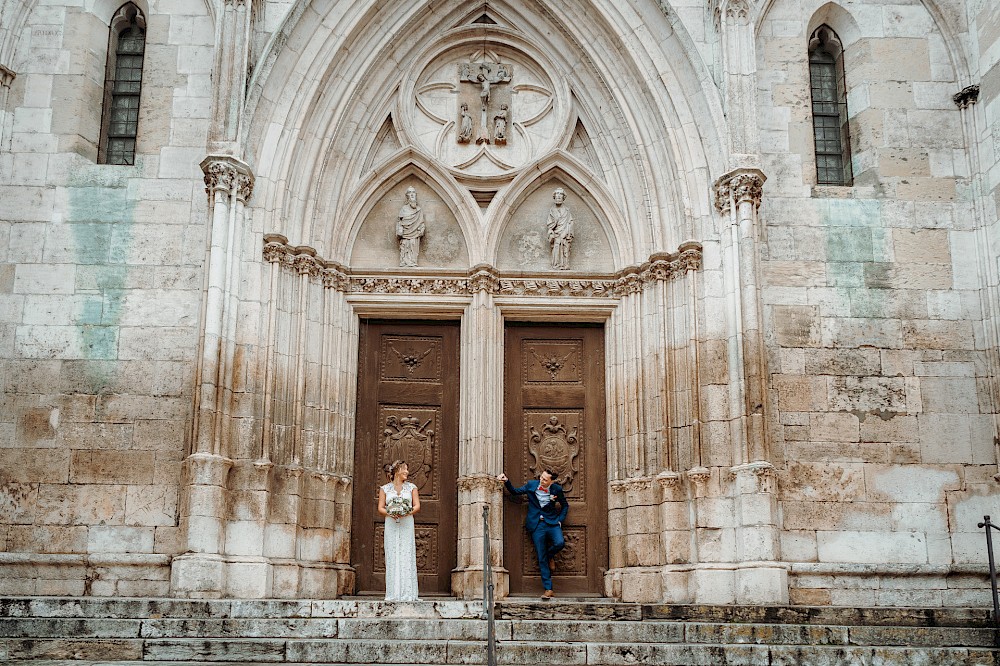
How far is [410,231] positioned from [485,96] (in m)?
2.16

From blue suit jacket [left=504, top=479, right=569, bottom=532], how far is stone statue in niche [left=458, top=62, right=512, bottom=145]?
184 inches

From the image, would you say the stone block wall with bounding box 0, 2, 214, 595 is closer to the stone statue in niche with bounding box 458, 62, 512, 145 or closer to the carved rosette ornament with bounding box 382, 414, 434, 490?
the carved rosette ornament with bounding box 382, 414, 434, 490

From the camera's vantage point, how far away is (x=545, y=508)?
13.2 meters

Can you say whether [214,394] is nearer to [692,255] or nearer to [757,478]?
[692,255]

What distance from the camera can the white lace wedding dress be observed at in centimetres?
1189

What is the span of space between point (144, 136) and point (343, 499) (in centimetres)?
512

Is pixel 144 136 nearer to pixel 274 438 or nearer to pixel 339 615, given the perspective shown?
pixel 274 438

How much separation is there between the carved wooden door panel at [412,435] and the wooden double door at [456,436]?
0.5 inches

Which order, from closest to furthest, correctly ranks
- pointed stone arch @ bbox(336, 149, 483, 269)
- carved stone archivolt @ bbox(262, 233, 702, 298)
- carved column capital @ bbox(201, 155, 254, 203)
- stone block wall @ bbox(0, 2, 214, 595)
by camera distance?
stone block wall @ bbox(0, 2, 214, 595)
carved column capital @ bbox(201, 155, 254, 203)
carved stone archivolt @ bbox(262, 233, 702, 298)
pointed stone arch @ bbox(336, 149, 483, 269)

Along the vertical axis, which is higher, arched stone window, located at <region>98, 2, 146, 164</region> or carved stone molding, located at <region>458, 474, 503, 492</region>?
arched stone window, located at <region>98, 2, 146, 164</region>

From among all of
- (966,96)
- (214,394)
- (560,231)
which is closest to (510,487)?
(560,231)

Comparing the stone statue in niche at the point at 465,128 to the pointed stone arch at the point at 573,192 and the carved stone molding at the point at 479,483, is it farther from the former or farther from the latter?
the carved stone molding at the point at 479,483

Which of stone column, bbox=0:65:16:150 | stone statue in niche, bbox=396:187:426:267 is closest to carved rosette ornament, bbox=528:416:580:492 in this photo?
stone statue in niche, bbox=396:187:426:267

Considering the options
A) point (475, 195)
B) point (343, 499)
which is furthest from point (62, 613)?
point (475, 195)
